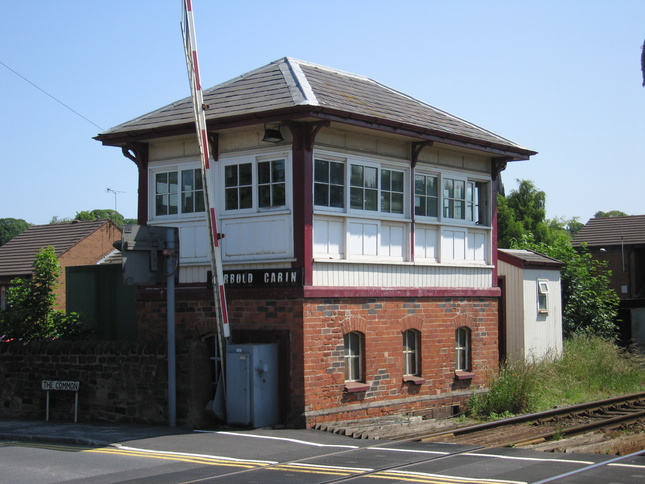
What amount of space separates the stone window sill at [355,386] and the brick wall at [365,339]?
3.3 inches

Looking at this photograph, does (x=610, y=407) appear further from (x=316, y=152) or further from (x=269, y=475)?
(x=269, y=475)

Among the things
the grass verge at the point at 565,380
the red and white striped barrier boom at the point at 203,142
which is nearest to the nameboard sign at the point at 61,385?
the red and white striped barrier boom at the point at 203,142

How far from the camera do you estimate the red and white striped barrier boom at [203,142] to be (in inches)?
546

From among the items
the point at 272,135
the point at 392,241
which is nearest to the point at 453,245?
the point at 392,241

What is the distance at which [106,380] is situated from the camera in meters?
15.1

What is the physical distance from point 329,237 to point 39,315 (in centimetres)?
714

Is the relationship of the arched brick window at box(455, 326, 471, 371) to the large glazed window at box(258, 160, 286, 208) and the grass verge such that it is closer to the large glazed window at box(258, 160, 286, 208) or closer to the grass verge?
the grass verge

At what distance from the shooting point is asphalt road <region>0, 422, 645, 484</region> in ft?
31.5

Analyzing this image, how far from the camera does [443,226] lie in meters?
17.2

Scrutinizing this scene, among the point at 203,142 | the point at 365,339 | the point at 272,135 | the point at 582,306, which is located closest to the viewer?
the point at 203,142

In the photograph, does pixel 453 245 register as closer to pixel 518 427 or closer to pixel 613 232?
pixel 518 427

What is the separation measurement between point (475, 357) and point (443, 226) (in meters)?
2.89

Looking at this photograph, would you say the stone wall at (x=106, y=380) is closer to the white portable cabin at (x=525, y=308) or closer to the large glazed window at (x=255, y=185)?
the large glazed window at (x=255, y=185)

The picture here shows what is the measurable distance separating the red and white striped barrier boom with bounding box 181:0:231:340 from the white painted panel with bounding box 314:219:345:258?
5.59ft
